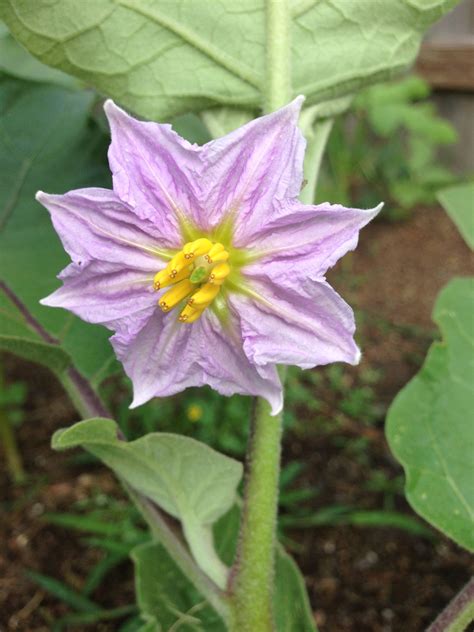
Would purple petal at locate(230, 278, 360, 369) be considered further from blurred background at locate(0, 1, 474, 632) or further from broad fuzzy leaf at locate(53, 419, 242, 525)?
blurred background at locate(0, 1, 474, 632)

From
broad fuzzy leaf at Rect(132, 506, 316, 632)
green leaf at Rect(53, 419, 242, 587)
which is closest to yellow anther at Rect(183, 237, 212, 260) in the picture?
green leaf at Rect(53, 419, 242, 587)

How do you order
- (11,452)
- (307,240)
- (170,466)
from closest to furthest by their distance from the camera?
(307,240), (170,466), (11,452)

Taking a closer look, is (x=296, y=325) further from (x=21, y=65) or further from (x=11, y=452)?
(x=11, y=452)

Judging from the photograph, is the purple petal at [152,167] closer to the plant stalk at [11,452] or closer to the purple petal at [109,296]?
the purple petal at [109,296]

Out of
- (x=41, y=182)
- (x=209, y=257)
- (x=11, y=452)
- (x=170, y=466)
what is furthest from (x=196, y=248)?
(x=11, y=452)

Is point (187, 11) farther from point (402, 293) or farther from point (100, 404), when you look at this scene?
point (402, 293)

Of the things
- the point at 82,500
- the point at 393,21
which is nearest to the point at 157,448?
the point at 393,21
